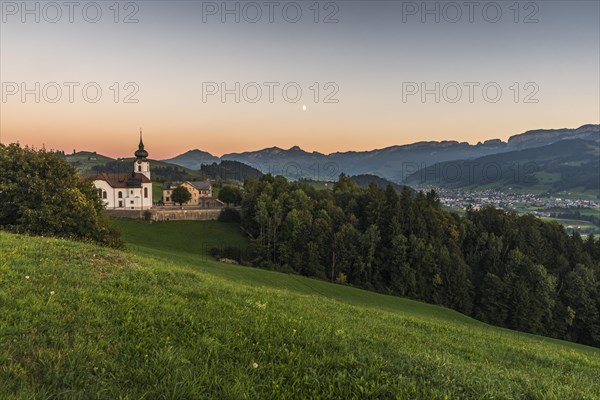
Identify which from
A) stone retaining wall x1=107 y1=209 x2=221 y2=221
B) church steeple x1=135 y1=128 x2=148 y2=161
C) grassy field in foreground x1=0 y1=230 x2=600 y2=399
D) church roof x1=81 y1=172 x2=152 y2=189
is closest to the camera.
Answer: grassy field in foreground x1=0 y1=230 x2=600 y2=399

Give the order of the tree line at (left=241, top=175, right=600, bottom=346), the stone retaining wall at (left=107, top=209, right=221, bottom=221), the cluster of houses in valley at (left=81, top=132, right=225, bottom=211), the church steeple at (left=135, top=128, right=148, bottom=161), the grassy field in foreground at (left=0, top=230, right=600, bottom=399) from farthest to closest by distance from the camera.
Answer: the church steeple at (left=135, top=128, right=148, bottom=161) → the cluster of houses in valley at (left=81, top=132, right=225, bottom=211) → the stone retaining wall at (left=107, top=209, right=221, bottom=221) → the tree line at (left=241, top=175, right=600, bottom=346) → the grassy field in foreground at (left=0, top=230, right=600, bottom=399)

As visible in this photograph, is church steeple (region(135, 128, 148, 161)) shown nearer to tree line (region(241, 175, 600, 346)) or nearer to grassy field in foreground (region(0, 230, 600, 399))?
tree line (region(241, 175, 600, 346))

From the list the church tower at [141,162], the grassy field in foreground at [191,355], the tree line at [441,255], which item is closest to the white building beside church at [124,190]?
the church tower at [141,162]

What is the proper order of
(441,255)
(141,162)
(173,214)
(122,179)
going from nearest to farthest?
(441,255), (173,214), (122,179), (141,162)

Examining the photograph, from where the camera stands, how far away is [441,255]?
223 feet

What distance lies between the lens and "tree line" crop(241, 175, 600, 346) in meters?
62.2

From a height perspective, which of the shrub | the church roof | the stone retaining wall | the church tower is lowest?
the stone retaining wall

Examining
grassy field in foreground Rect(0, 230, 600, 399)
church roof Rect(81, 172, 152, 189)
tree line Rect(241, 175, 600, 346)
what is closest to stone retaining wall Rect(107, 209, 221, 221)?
church roof Rect(81, 172, 152, 189)

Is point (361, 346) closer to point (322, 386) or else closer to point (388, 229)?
point (322, 386)

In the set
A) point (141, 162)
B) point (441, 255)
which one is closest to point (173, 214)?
point (141, 162)

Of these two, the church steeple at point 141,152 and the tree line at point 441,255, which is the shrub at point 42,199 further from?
the church steeple at point 141,152

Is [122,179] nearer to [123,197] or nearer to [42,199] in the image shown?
[123,197]

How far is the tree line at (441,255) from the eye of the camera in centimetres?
6216

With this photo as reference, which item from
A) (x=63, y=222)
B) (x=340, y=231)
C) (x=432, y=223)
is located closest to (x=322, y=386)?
(x=63, y=222)
